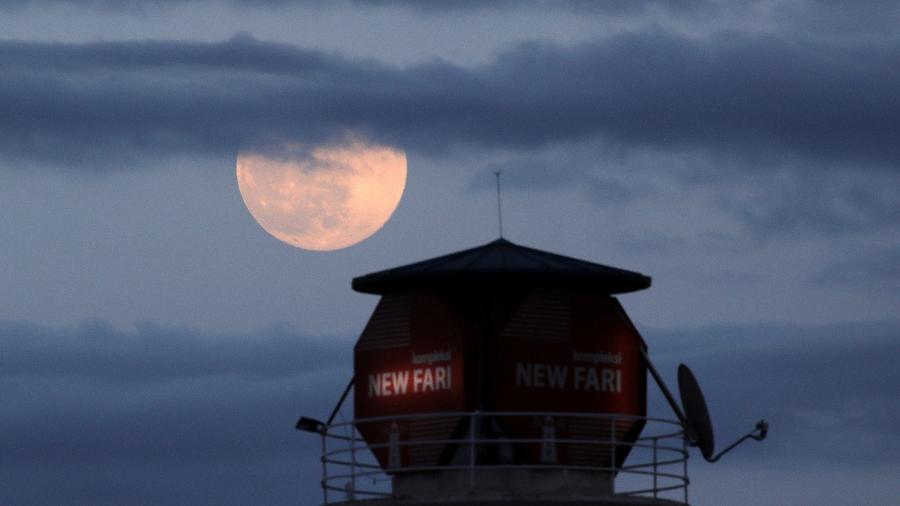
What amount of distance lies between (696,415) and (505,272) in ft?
15.6

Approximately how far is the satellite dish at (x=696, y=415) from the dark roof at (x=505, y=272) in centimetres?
204

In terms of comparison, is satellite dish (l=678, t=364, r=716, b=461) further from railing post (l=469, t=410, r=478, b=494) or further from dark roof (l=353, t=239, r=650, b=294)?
railing post (l=469, t=410, r=478, b=494)

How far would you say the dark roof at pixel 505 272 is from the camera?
4341cm

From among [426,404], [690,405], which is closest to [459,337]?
A: [426,404]

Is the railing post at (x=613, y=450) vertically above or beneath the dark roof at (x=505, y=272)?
beneath

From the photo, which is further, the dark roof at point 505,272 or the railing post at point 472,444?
the dark roof at point 505,272

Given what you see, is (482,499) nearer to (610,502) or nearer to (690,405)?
(610,502)

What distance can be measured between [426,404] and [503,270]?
2823mm

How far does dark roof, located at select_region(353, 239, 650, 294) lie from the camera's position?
142ft

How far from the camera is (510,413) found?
139 feet

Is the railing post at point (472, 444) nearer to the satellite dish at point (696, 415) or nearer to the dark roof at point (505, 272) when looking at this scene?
the dark roof at point (505, 272)

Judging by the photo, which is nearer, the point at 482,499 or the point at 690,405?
the point at 482,499

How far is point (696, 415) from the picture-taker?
44750mm

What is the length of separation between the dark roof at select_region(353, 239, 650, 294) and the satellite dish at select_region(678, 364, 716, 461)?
80.4 inches
